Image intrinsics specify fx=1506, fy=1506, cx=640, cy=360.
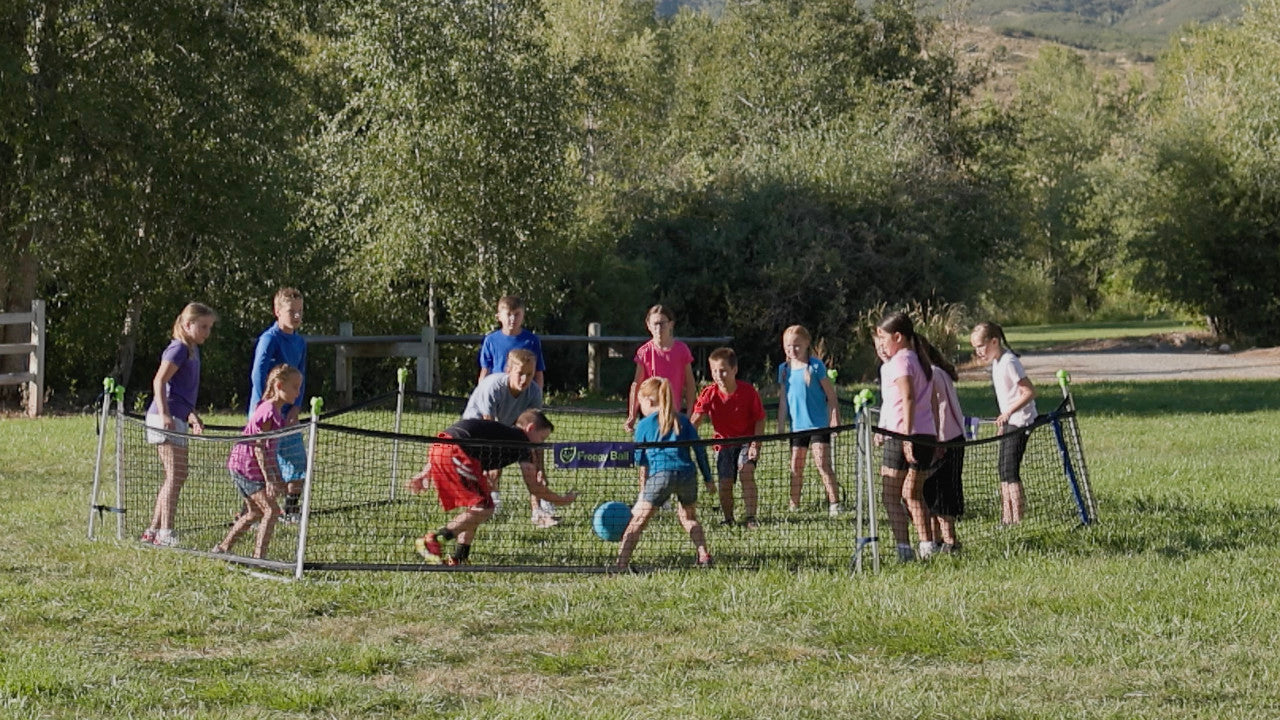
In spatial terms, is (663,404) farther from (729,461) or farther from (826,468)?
(826,468)

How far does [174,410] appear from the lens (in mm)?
9484

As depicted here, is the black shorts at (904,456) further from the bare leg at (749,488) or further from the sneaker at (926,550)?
the bare leg at (749,488)

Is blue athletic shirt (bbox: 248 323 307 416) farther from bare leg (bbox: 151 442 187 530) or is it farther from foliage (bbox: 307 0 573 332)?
foliage (bbox: 307 0 573 332)

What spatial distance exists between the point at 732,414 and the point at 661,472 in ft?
6.98

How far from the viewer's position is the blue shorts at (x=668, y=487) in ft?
27.6

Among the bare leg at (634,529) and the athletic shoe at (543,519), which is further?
the athletic shoe at (543,519)

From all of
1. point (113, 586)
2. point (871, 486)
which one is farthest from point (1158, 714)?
point (113, 586)

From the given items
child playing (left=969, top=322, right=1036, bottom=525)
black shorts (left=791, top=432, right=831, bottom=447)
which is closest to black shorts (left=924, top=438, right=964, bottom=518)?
→ child playing (left=969, top=322, right=1036, bottom=525)

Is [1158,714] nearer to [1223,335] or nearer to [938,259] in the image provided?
[938,259]

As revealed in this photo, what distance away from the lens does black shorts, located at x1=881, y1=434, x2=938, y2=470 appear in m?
8.79

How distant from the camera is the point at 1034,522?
1002 centimetres

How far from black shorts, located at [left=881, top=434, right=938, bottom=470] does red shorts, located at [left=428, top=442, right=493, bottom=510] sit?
7.80 feet

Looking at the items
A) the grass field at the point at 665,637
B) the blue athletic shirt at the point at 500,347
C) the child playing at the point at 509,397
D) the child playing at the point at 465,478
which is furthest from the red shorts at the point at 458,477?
the blue athletic shirt at the point at 500,347

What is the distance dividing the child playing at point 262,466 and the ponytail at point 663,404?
2.10 meters
